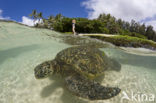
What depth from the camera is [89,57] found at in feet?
9.06

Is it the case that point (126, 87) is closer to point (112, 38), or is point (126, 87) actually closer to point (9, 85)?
point (9, 85)

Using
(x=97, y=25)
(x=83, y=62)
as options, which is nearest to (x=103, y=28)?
(x=97, y=25)

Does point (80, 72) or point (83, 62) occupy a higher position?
point (83, 62)

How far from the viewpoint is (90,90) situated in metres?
1.86

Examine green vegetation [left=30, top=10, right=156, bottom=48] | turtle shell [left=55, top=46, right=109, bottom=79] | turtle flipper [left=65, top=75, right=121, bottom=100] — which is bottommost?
turtle flipper [left=65, top=75, right=121, bottom=100]

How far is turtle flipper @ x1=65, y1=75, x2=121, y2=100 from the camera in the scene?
5.80 ft

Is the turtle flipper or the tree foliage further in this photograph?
the tree foliage

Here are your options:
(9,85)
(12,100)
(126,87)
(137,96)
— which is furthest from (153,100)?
(9,85)

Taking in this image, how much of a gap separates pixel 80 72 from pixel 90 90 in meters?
0.67

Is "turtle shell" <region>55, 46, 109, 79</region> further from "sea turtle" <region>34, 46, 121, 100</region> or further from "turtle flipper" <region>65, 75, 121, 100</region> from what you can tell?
"turtle flipper" <region>65, 75, 121, 100</region>

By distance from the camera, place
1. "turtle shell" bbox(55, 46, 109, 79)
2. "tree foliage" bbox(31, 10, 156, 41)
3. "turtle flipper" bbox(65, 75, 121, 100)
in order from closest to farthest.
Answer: "turtle flipper" bbox(65, 75, 121, 100), "turtle shell" bbox(55, 46, 109, 79), "tree foliage" bbox(31, 10, 156, 41)

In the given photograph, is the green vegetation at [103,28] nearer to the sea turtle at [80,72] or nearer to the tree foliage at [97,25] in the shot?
the tree foliage at [97,25]

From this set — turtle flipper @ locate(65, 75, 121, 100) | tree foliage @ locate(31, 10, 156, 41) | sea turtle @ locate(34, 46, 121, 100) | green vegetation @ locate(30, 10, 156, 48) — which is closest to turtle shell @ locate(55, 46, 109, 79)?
sea turtle @ locate(34, 46, 121, 100)

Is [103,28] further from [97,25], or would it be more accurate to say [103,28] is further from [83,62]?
[83,62]
